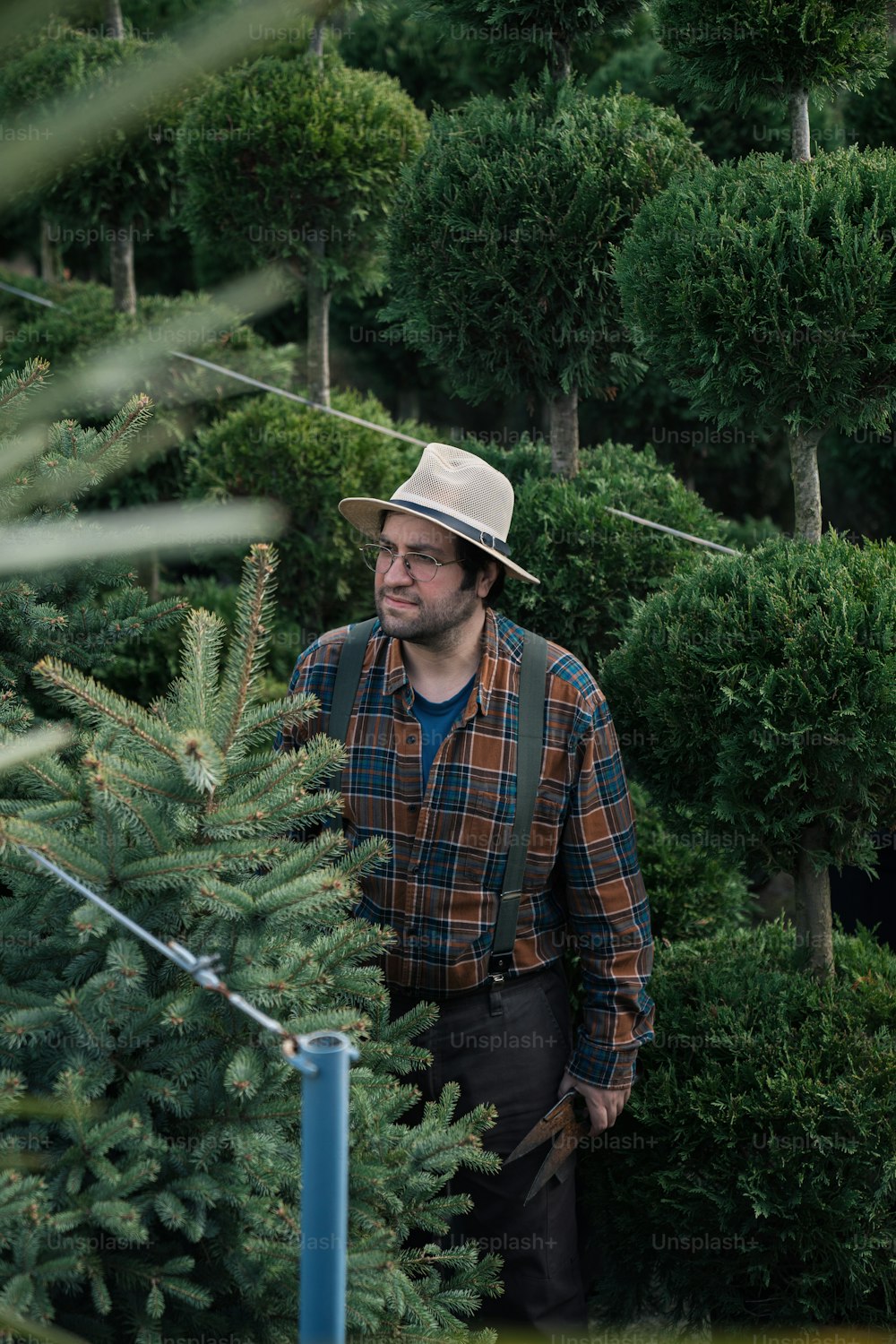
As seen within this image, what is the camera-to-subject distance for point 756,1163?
325 centimetres

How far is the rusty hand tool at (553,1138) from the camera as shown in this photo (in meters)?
3.01

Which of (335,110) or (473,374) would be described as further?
(335,110)

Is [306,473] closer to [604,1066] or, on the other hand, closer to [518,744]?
[518,744]

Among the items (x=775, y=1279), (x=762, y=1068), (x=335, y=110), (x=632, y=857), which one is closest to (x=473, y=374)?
(x=335, y=110)

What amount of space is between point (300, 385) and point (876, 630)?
409cm

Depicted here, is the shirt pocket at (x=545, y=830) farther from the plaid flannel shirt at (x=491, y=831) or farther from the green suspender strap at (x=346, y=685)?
the green suspender strap at (x=346, y=685)

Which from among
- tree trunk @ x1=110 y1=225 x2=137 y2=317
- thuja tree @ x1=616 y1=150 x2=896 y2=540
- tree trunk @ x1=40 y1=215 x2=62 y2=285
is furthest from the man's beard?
tree trunk @ x1=40 y1=215 x2=62 y2=285

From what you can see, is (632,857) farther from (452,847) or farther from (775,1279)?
(775,1279)

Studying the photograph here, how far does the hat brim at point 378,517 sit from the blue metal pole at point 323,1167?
5.34 feet

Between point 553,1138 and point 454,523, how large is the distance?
4.75 ft

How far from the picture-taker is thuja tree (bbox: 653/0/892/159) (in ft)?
10.8

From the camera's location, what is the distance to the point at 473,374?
14.8 ft

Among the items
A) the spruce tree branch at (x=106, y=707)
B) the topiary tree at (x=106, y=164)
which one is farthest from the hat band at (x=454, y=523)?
the topiary tree at (x=106, y=164)

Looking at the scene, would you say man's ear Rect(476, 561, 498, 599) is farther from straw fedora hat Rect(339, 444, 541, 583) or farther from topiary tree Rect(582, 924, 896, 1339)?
topiary tree Rect(582, 924, 896, 1339)
